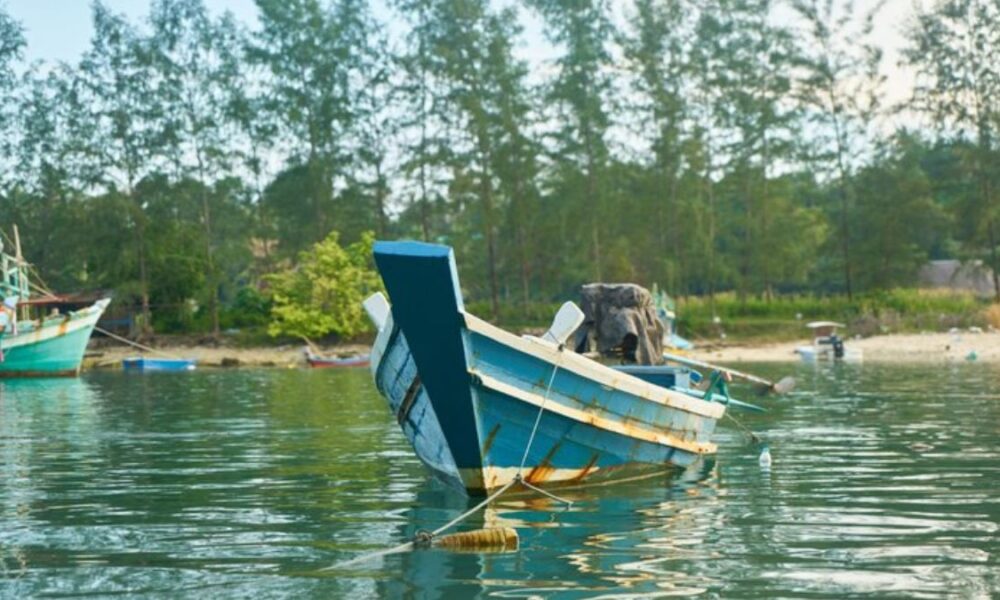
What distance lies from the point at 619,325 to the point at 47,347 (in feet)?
111

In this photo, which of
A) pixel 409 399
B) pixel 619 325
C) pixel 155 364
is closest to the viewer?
pixel 409 399

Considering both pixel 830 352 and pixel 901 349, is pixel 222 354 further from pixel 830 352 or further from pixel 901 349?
pixel 901 349

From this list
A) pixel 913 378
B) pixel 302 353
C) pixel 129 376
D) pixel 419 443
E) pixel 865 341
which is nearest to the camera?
pixel 419 443

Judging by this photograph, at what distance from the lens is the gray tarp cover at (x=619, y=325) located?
56.3 feet

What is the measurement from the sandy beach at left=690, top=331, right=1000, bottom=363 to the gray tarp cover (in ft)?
89.2

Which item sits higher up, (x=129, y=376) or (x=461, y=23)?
(x=461, y=23)

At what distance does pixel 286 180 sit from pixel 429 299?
54130mm

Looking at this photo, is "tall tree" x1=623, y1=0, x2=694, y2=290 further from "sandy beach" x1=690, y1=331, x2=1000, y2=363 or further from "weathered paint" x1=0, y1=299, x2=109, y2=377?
"weathered paint" x1=0, y1=299, x2=109, y2=377

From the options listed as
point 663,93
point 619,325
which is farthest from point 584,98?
point 619,325

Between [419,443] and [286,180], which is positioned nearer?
[419,443]

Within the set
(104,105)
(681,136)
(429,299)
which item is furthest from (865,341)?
(429,299)

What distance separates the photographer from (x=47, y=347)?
151ft

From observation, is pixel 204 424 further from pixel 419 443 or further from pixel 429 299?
pixel 429 299

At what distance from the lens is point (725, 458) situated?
17609 mm
